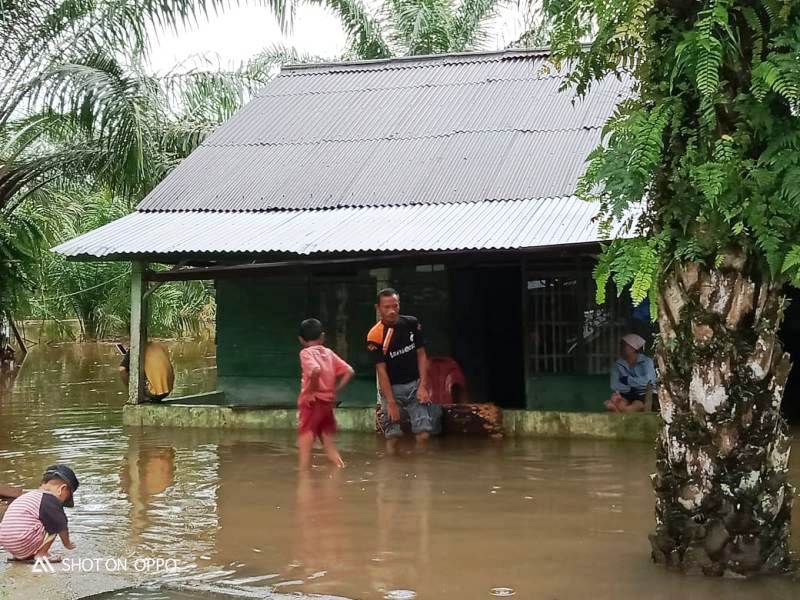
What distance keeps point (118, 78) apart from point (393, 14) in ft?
31.9

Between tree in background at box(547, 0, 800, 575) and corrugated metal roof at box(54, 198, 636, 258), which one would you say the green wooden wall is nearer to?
corrugated metal roof at box(54, 198, 636, 258)

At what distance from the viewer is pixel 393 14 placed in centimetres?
2364

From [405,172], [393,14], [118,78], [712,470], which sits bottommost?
[712,470]

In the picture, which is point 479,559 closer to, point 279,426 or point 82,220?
point 279,426

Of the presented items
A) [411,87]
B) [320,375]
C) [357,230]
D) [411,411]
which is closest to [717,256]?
[320,375]

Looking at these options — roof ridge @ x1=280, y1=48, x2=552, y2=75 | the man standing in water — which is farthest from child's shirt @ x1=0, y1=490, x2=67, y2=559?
roof ridge @ x1=280, y1=48, x2=552, y2=75

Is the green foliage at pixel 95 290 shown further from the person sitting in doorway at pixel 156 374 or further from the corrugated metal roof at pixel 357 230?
the corrugated metal roof at pixel 357 230

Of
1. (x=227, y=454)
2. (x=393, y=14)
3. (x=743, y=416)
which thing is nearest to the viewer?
(x=743, y=416)

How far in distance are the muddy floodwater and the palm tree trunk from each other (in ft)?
0.66

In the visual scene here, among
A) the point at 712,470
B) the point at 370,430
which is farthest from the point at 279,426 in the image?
the point at 712,470

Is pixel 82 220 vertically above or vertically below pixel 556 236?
above

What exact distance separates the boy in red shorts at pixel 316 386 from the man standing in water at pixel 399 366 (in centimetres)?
89

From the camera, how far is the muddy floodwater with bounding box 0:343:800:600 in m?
5.17

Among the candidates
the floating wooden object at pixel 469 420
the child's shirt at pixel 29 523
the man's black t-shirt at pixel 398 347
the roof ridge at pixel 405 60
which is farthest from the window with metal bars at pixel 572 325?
the child's shirt at pixel 29 523
